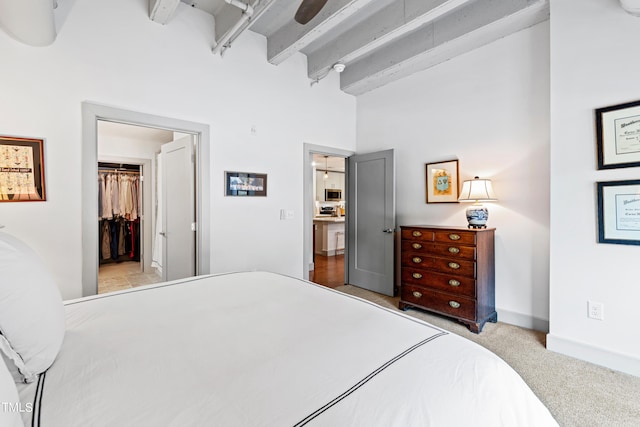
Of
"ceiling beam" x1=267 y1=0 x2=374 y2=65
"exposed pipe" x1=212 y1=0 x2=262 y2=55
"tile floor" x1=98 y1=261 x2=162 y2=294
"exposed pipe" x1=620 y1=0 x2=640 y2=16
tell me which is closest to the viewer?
"exposed pipe" x1=620 y1=0 x2=640 y2=16

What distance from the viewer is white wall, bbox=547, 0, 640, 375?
2.11m

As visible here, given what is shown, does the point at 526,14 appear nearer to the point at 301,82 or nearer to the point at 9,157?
the point at 301,82

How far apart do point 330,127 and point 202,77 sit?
5.89 ft

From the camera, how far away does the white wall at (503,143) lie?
279 cm

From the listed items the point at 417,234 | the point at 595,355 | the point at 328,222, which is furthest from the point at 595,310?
the point at 328,222

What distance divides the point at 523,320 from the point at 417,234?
131cm

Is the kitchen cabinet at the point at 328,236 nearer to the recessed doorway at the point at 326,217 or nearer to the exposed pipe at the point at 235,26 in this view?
the recessed doorway at the point at 326,217

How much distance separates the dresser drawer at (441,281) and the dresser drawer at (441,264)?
52 mm

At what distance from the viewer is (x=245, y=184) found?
325 centimetres

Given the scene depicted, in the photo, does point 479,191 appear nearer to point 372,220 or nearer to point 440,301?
point 440,301

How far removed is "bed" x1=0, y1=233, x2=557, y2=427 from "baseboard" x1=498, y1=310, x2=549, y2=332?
7.72 ft

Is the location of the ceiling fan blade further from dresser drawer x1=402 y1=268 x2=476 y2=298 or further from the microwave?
the microwave

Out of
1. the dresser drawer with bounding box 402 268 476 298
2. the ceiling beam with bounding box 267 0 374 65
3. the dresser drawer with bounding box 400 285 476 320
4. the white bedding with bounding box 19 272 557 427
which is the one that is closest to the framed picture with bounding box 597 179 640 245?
the dresser drawer with bounding box 402 268 476 298

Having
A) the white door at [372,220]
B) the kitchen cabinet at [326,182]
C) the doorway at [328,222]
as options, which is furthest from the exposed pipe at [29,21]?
the kitchen cabinet at [326,182]
